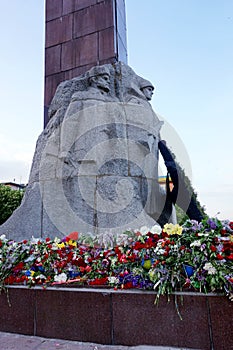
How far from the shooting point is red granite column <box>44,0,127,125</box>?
667cm

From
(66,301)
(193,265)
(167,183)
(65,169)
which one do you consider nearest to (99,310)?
(66,301)

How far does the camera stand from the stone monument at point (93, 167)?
4176mm

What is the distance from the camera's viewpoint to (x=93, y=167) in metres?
4.38

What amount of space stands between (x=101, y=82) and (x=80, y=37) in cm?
261

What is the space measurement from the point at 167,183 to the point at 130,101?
172cm

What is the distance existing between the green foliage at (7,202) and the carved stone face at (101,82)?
28.0ft

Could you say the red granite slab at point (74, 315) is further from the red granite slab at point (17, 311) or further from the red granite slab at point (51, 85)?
the red granite slab at point (51, 85)

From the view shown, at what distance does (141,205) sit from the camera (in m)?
4.38

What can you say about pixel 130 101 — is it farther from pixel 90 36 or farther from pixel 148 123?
pixel 90 36

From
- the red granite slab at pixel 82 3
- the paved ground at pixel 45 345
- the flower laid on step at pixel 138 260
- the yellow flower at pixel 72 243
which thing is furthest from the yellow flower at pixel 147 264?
the red granite slab at pixel 82 3


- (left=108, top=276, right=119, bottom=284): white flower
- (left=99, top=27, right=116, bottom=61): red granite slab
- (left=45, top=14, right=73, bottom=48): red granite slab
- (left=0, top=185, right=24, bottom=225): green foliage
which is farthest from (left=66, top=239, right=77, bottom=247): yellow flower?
(left=0, top=185, right=24, bottom=225): green foliage

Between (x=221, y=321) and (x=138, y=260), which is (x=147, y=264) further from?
(x=221, y=321)

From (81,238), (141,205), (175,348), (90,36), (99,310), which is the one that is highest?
(90,36)

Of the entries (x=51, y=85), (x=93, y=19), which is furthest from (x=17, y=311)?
(x=93, y=19)
